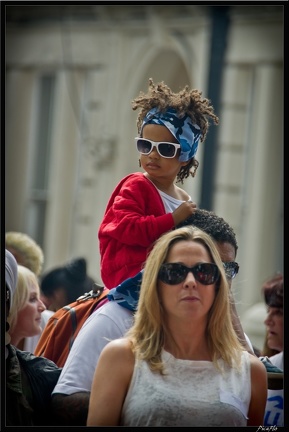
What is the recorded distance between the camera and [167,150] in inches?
184

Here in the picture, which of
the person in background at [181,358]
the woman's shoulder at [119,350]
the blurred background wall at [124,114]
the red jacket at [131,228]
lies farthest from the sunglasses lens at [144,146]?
the blurred background wall at [124,114]

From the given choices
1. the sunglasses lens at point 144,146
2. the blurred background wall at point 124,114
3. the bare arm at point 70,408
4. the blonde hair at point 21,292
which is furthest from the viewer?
the blurred background wall at point 124,114

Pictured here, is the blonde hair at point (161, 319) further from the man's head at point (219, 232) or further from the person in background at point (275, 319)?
the person in background at point (275, 319)

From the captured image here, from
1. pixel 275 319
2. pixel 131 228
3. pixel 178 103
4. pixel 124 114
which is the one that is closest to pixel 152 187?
pixel 131 228

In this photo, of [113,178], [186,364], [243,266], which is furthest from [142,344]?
[113,178]

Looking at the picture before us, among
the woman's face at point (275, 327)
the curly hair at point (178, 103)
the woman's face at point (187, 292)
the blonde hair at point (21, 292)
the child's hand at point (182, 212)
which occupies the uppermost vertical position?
the curly hair at point (178, 103)

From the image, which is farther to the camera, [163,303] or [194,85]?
[194,85]

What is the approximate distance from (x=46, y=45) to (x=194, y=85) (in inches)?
86.3

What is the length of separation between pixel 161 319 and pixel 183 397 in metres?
0.27

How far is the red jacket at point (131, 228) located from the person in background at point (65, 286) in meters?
2.53

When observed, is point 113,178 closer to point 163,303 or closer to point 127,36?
point 127,36

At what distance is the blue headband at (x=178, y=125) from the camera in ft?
15.3

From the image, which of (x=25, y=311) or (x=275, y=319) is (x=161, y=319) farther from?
(x=275, y=319)

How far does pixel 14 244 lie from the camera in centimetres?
680
